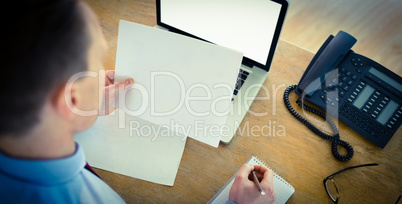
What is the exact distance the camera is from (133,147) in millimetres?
786

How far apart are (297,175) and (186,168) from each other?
→ 31 centimetres

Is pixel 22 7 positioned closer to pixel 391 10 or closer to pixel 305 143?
pixel 305 143

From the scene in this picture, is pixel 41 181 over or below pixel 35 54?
below

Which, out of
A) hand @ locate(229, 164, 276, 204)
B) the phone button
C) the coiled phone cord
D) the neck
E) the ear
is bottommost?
hand @ locate(229, 164, 276, 204)

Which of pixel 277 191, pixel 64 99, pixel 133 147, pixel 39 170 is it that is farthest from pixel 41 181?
pixel 277 191

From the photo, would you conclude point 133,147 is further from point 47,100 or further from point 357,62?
point 357,62

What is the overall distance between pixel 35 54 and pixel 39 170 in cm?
22

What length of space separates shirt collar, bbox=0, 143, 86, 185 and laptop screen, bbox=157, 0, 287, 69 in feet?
1.80

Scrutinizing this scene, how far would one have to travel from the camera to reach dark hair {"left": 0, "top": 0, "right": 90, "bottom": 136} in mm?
393

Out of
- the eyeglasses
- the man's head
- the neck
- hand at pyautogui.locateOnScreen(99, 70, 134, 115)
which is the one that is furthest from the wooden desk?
the man's head

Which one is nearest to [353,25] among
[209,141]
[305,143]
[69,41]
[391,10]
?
[391,10]

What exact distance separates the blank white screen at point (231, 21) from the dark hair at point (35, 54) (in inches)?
18.0

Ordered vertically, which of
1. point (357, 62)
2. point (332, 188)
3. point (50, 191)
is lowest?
point (332, 188)

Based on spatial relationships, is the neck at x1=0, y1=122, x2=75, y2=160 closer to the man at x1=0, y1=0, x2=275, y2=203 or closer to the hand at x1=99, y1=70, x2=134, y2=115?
the man at x1=0, y1=0, x2=275, y2=203
